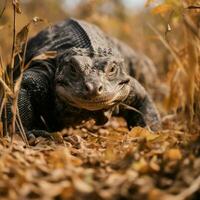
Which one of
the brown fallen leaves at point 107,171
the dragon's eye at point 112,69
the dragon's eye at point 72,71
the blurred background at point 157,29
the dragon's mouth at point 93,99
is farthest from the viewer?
the dragon's eye at point 112,69

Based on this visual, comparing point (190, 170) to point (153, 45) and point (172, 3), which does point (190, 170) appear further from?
point (153, 45)

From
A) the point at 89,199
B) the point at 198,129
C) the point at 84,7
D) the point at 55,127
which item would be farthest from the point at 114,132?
the point at 84,7

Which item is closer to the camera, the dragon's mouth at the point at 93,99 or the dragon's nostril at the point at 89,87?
the dragon's nostril at the point at 89,87

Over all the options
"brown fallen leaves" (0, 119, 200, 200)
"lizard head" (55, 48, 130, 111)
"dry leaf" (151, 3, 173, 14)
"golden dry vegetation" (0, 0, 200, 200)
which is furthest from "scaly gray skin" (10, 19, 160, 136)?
"dry leaf" (151, 3, 173, 14)

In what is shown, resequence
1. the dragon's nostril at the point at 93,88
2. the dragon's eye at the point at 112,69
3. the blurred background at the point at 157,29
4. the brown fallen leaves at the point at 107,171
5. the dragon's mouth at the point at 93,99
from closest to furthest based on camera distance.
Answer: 1. the brown fallen leaves at the point at 107,171
2. the blurred background at the point at 157,29
3. the dragon's nostril at the point at 93,88
4. the dragon's mouth at the point at 93,99
5. the dragon's eye at the point at 112,69

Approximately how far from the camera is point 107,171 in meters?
3.71

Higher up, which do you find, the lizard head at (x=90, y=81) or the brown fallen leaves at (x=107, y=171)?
the lizard head at (x=90, y=81)

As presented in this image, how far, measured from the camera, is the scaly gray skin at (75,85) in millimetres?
4973

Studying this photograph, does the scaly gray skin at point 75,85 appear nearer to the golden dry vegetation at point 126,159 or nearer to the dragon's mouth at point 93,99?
the dragon's mouth at point 93,99

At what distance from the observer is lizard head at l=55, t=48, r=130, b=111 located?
15.8 feet

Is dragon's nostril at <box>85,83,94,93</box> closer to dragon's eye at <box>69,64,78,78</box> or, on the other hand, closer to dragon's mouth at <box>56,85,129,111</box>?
dragon's mouth at <box>56,85,129,111</box>

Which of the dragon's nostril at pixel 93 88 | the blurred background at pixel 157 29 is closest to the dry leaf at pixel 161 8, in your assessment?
the blurred background at pixel 157 29

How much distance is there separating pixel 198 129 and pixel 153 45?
6.20 m

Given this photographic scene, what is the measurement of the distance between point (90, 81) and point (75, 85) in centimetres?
24
